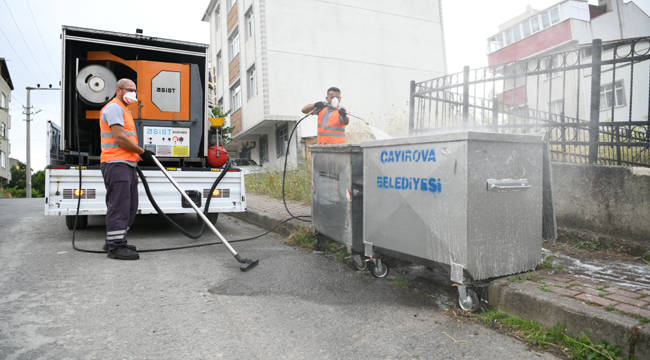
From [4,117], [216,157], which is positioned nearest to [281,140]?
[216,157]

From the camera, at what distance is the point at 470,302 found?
2863mm

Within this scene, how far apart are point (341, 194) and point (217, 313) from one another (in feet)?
5.19

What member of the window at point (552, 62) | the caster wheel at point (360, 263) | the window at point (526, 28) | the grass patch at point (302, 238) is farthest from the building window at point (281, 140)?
the window at point (526, 28)

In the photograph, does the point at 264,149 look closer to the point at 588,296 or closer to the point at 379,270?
the point at 379,270

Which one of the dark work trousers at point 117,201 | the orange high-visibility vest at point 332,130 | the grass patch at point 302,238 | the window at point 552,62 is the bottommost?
the grass patch at point 302,238

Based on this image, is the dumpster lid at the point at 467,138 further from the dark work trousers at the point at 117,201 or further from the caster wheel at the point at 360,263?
the dark work trousers at the point at 117,201

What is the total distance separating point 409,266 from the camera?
393 centimetres

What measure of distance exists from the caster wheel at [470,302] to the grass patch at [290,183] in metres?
4.69

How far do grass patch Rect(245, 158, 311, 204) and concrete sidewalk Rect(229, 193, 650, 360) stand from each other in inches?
185

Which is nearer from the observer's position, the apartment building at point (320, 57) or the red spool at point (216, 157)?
the red spool at point (216, 157)

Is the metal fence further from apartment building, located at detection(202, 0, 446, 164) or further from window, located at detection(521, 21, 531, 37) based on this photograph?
window, located at detection(521, 21, 531, 37)

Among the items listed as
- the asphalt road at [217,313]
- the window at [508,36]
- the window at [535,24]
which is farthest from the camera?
the window at [508,36]

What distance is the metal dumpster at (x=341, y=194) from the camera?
375cm

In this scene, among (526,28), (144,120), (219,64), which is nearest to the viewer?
(144,120)
